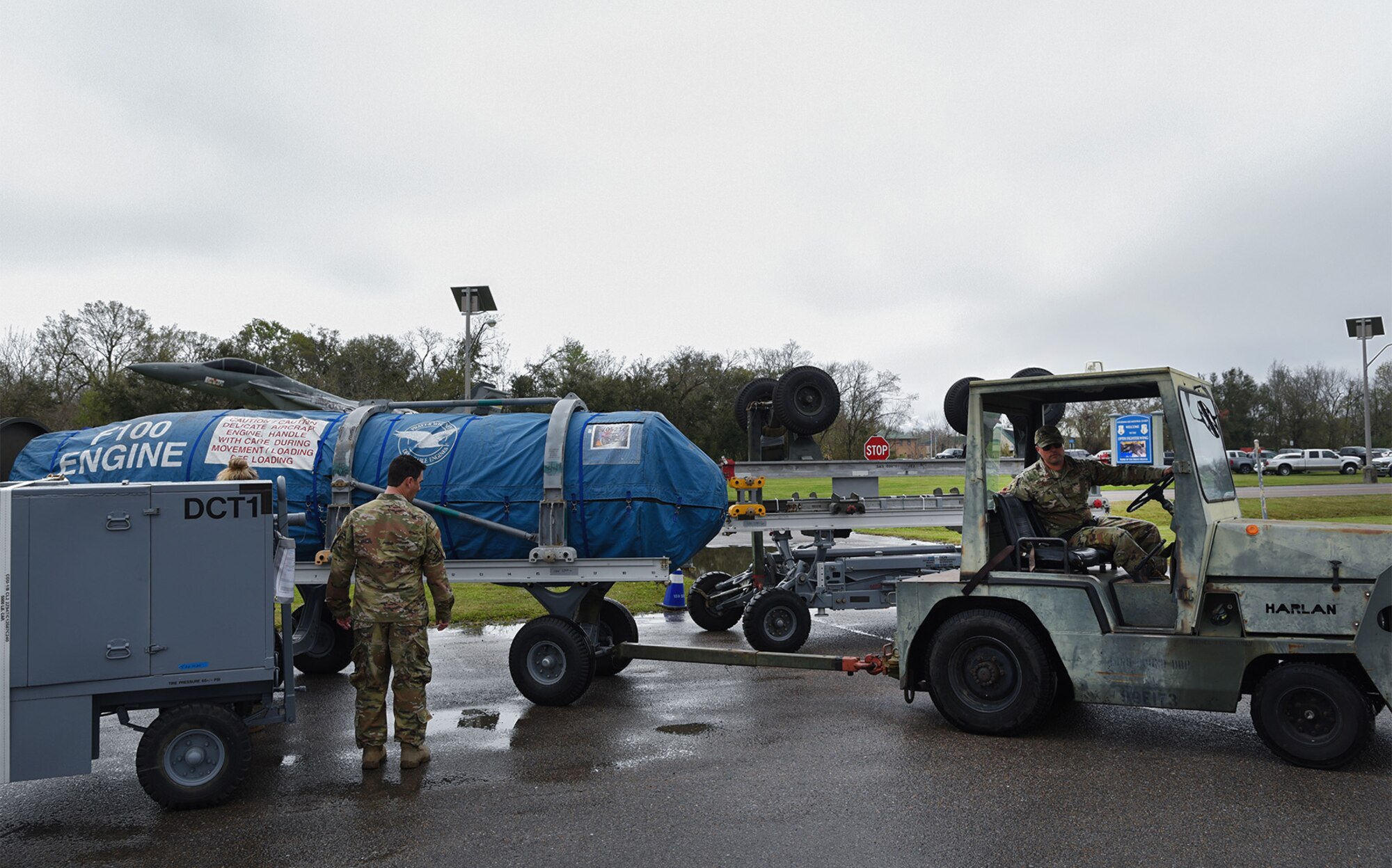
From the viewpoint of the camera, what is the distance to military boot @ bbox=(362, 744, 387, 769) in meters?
5.97

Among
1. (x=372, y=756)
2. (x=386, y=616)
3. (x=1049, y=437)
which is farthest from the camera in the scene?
(x=1049, y=437)

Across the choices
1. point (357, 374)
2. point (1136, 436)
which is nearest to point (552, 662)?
point (1136, 436)

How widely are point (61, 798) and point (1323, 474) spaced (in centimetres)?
6137

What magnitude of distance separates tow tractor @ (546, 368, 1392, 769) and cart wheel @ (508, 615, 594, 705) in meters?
1.37

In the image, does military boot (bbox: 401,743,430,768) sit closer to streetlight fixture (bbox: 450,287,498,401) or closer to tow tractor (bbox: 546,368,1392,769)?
tow tractor (bbox: 546,368,1392,769)

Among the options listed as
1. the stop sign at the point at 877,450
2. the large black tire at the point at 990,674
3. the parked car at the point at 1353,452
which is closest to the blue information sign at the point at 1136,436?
the large black tire at the point at 990,674

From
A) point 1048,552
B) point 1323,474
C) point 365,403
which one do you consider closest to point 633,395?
point 365,403

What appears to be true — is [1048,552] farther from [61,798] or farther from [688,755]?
[61,798]

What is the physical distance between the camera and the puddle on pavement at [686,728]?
6.75 meters

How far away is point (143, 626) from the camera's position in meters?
5.37

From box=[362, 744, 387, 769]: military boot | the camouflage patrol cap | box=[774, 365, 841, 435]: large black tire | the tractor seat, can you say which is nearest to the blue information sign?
the camouflage patrol cap

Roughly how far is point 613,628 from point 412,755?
125 inches

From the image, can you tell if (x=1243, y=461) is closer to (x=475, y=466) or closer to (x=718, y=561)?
(x=718, y=561)

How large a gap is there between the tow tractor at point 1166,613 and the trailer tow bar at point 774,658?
1.0 inches
